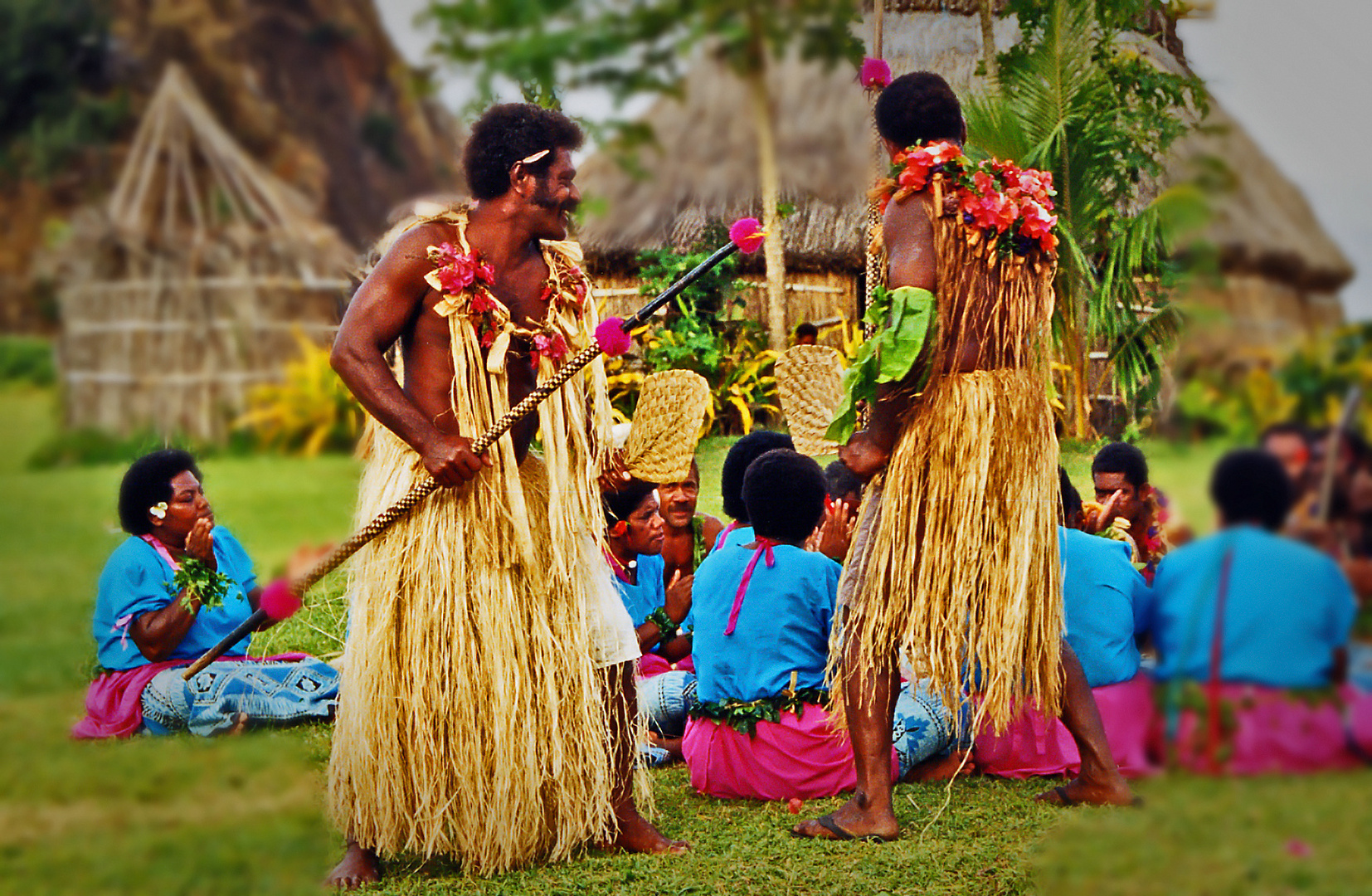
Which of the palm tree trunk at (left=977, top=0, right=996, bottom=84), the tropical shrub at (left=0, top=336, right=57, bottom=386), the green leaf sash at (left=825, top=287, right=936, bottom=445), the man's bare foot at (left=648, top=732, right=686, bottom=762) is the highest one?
the palm tree trunk at (left=977, top=0, right=996, bottom=84)

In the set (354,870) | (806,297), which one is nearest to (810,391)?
(806,297)

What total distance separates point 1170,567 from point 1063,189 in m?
2.70

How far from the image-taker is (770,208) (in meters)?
3.00

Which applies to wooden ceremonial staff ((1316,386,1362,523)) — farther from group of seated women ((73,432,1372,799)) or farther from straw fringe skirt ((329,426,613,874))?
straw fringe skirt ((329,426,613,874))

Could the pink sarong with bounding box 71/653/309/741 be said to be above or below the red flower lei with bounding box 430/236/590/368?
below

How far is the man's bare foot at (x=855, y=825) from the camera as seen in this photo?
11.6 ft

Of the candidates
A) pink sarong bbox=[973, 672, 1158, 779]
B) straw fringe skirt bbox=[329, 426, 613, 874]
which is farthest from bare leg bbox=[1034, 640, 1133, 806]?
straw fringe skirt bbox=[329, 426, 613, 874]

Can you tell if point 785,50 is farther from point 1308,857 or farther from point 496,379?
point 496,379

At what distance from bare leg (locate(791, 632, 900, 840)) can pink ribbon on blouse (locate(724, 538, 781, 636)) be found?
A: 503 millimetres

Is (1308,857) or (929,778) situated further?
(929,778)

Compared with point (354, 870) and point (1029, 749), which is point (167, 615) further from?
point (1029, 749)

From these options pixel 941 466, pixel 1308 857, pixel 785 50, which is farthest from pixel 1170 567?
pixel 941 466

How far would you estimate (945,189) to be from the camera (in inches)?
137

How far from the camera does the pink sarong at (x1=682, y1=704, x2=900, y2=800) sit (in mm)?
4008
